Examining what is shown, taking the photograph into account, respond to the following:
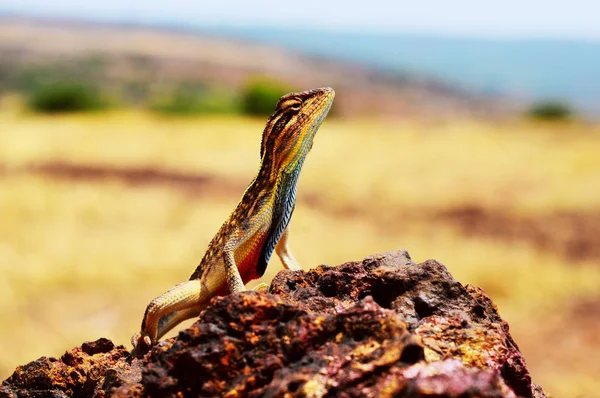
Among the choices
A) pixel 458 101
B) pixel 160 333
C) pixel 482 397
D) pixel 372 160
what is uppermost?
pixel 458 101

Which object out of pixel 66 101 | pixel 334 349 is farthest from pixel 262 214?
pixel 66 101

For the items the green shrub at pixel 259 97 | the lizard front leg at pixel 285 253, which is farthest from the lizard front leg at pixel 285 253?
the green shrub at pixel 259 97

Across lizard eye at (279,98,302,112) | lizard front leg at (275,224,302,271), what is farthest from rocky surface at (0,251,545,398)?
lizard eye at (279,98,302,112)

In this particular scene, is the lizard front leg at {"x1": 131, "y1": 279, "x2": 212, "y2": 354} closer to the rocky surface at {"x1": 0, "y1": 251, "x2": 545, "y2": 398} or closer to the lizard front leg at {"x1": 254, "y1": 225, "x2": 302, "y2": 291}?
the rocky surface at {"x1": 0, "y1": 251, "x2": 545, "y2": 398}

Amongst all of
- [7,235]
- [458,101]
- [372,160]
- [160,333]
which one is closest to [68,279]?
[7,235]

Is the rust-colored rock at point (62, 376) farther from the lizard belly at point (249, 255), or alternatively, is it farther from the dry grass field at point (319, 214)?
the dry grass field at point (319, 214)

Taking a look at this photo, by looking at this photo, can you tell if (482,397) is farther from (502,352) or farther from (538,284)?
(538,284)
